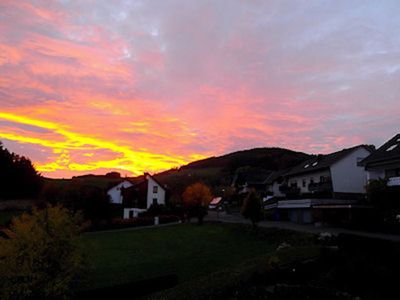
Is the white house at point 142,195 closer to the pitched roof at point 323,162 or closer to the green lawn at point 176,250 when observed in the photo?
the green lawn at point 176,250

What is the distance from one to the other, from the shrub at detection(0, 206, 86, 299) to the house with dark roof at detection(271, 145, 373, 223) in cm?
3557

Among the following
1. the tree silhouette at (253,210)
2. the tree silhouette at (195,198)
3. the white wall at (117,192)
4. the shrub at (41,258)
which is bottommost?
the shrub at (41,258)

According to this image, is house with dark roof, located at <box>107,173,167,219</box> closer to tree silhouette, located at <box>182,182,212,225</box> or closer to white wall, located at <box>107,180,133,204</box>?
white wall, located at <box>107,180,133,204</box>

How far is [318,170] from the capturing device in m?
54.4

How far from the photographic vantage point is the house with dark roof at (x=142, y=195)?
2806 inches

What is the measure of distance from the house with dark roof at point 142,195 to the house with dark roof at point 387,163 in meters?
42.5

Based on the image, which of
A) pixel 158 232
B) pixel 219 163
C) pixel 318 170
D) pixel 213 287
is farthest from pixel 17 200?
pixel 219 163

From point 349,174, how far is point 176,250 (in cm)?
3106

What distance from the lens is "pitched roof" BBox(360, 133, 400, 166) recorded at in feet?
128

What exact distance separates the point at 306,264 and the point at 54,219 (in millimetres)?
11202

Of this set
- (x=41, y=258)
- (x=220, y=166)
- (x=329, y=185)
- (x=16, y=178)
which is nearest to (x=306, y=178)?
(x=329, y=185)

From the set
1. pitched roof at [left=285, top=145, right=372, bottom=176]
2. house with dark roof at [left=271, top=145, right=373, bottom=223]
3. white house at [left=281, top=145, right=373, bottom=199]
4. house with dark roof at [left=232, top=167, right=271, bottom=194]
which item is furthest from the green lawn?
house with dark roof at [left=232, top=167, right=271, bottom=194]

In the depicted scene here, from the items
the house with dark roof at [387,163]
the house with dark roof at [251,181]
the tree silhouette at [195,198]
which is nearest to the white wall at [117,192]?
the tree silhouette at [195,198]

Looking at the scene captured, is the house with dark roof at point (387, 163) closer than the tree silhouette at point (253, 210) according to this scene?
Yes
